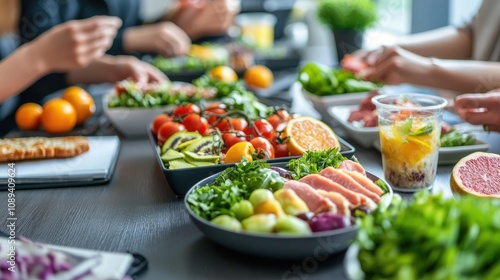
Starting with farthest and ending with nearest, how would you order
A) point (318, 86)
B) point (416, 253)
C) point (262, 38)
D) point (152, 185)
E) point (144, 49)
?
point (262, 38)
point (144, 49)
point (318, 86)
point (152, 185)
point (416, 253)

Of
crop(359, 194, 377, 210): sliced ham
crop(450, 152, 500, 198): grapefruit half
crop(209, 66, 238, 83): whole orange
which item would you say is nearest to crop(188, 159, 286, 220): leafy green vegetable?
crop(359, 194, 377, 210): sliced ham

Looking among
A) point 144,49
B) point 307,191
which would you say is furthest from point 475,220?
point 144,49

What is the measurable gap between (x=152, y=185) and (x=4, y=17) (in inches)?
133

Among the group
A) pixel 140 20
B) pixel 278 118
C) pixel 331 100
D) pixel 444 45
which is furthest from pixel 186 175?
pixel 140 20

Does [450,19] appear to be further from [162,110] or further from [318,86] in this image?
[162,110]

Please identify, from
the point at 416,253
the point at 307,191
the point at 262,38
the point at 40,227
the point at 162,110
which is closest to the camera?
the point at 416,253

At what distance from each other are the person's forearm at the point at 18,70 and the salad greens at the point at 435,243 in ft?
5.39

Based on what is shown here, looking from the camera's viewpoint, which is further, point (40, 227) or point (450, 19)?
point (450, 19)

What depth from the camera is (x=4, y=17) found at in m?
4.24

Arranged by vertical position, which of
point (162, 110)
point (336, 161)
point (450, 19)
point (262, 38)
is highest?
point (336, 161)

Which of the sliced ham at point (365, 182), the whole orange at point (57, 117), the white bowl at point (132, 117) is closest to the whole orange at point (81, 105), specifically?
the whole orange at point (57, 117)

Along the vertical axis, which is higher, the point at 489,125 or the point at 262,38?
the point at 489,125

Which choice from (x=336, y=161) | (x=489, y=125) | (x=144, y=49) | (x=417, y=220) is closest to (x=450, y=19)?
(x=144, y=49)

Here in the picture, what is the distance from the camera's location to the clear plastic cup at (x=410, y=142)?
1.24 meters
